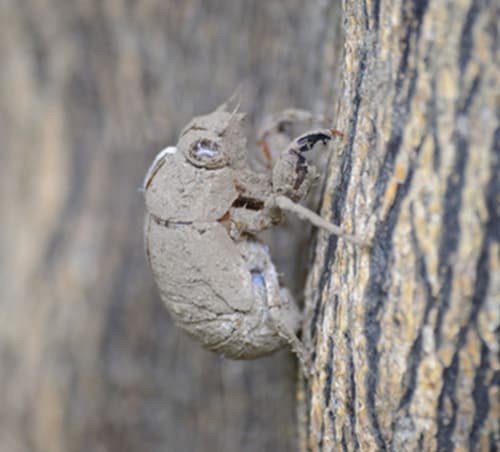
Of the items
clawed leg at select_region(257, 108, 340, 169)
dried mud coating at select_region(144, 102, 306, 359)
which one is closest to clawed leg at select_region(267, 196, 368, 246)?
dried mud coating at select_region(144, 102, 306, 359)

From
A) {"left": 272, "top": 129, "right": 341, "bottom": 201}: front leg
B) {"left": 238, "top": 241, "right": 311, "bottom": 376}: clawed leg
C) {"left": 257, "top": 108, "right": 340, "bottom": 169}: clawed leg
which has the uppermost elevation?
{"left": 257, "top": 108, "right": 340, "bottom": 169}: clawed leg

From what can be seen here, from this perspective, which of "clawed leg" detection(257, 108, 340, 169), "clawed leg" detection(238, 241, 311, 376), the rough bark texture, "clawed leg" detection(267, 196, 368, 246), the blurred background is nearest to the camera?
the rough bark texture

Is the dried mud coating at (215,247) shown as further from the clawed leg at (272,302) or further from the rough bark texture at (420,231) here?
the rough bark texture at (420,231)

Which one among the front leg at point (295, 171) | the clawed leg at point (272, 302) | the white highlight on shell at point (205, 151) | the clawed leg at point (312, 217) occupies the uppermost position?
the white highlight on shell at point (205, 151)

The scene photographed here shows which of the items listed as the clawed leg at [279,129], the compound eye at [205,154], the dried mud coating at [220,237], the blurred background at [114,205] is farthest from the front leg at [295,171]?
the blurred background at [114,205]

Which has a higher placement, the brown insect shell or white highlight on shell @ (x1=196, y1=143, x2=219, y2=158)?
white highlight on shell @ (x1=196, y1=143, x2=219, y2=158)

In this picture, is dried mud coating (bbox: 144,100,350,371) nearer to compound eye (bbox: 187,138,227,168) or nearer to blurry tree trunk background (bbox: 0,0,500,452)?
compound eye (bbox: 187,138,227,168)

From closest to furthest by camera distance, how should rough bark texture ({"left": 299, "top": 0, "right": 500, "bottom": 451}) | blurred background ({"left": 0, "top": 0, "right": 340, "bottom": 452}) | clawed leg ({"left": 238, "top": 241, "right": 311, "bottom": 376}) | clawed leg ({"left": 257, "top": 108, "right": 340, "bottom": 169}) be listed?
rough bark texture ({"left": 299, "top": 0, "right": 500, "bottom": 451})
clawed leg ({"left": 238, "top": 241, "right": 311, "bottom": 376})
clawed leg ({"left": 257, "top": 108, "right": 340, "bottom": 169})
blurred background ({"left": 0, "top": 0, "right": 340, "bottom": 452})

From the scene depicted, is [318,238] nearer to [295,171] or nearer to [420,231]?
[295,171]

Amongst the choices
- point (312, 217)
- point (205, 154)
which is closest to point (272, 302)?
point (312, 217)
